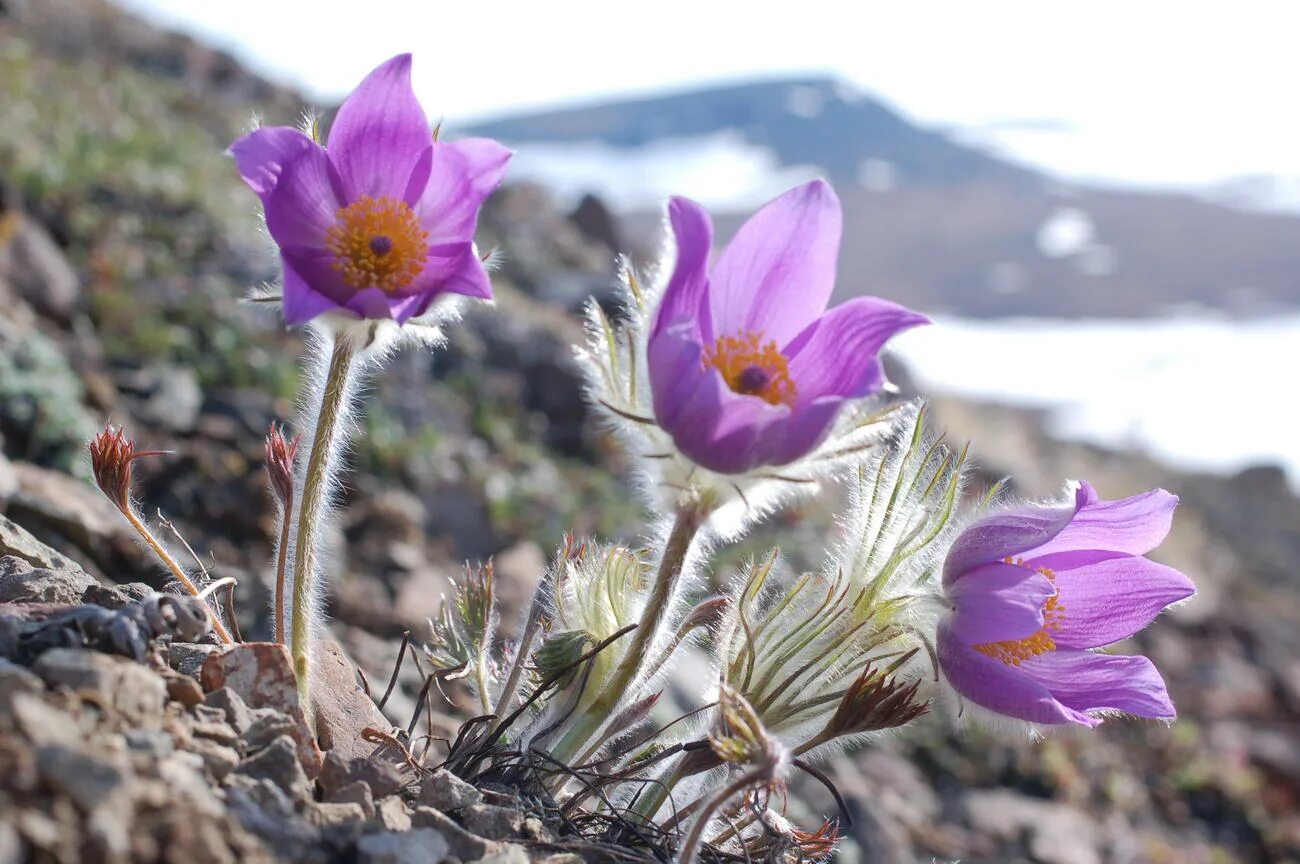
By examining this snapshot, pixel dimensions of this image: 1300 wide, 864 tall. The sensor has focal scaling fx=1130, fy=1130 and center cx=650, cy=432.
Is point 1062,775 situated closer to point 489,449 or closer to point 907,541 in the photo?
point 489,449

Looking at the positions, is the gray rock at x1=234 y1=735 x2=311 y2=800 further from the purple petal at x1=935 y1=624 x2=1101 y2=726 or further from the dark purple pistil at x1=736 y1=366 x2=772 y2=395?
the purple petal at x1=935 y1=624 x2=1101 y2=726

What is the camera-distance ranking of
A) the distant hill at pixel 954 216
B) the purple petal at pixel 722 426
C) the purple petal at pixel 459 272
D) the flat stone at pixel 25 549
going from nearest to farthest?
the purple petal at pixel 722 426
the purple petal at pixel 459 272
the flat stone at pixel 25 549
the distant hill at pixel 954 216

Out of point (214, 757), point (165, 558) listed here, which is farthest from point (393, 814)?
point (165, 558)

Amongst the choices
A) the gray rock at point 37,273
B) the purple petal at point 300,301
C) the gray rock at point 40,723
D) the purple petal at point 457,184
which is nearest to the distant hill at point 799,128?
the gray rock at point 37,273

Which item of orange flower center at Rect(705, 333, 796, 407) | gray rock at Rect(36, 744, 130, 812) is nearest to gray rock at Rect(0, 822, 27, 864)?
gray rock at Rect(36, 744, 130, 812)

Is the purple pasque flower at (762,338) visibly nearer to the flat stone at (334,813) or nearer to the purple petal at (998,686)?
the purple petal at (998,686)

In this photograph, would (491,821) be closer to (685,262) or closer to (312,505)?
(312,505)

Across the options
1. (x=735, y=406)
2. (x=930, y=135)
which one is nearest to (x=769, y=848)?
(x=735, y=406)
